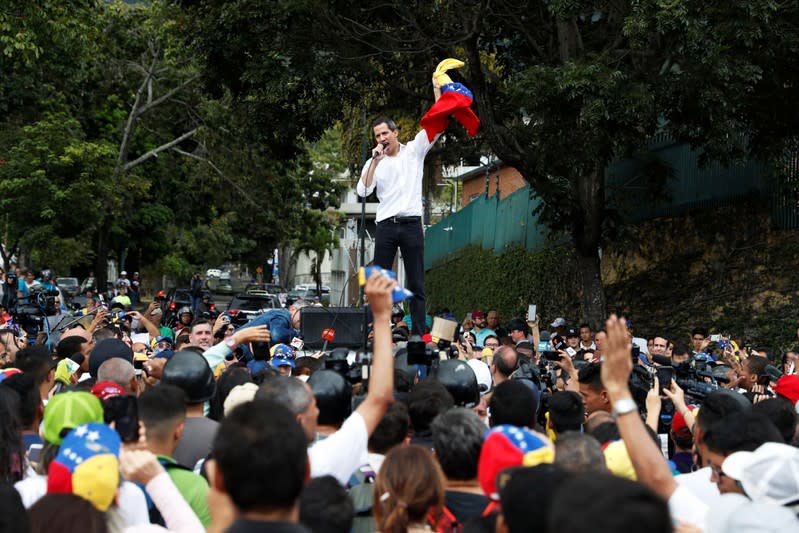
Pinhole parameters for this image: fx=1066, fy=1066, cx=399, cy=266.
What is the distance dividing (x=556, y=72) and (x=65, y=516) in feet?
42.0

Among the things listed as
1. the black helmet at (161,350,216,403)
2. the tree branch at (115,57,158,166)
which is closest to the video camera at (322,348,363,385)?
the black helmet at (161,350,216,403)

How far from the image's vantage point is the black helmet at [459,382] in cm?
624

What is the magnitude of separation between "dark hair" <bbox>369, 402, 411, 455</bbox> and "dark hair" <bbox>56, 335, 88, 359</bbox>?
175 inches

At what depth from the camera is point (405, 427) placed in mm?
5238

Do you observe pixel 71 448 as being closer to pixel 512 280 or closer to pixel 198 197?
pixel 512 280

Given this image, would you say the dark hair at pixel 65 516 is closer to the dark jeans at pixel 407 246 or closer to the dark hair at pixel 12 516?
the dark hair at pixel 12 516

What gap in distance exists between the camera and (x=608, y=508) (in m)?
2.47

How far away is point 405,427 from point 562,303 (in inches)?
755

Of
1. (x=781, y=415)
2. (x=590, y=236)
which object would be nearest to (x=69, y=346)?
(x=781, y=415)

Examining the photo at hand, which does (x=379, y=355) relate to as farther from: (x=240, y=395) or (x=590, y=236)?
(x=590, y=236)

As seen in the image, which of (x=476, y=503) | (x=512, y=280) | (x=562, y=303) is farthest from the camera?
(x=512, y=280)

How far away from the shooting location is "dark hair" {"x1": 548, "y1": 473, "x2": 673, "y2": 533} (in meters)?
2.45

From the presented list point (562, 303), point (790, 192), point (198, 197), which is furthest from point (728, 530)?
point (198, 197)

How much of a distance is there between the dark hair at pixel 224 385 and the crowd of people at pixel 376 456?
18mm
